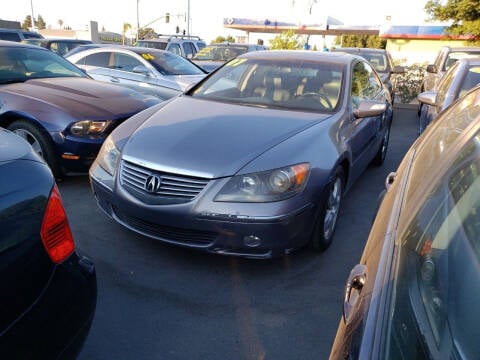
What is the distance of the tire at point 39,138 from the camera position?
440 cm

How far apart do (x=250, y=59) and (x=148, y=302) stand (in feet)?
9.82

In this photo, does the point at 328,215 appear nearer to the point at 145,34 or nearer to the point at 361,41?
the point at 361,41

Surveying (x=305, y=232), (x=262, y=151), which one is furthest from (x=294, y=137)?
(x=305, y=232)

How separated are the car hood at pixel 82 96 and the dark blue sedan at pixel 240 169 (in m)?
0.99

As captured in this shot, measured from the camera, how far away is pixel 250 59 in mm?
4723

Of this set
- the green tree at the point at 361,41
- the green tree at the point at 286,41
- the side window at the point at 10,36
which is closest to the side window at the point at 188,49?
the green tree at the point at 286,41

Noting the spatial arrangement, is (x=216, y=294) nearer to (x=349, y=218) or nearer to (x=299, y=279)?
(x=299, y=279)

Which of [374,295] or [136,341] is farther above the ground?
[374,295]

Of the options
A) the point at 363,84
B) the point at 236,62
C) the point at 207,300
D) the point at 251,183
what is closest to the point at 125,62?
the point at 236,62

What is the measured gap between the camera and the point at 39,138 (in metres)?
4.41

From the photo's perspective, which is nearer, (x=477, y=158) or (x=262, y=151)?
(x=477, y=158)

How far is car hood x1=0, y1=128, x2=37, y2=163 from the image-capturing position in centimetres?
170

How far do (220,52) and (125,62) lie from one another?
5646mm

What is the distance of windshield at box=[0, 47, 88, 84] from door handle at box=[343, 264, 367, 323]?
4954 mm
